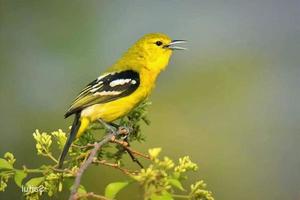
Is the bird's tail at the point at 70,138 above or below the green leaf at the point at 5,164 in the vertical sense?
above

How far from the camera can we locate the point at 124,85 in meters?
3.19

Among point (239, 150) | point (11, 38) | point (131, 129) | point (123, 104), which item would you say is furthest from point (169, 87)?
point (131, 129)

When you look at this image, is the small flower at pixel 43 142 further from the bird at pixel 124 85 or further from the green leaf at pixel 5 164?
the bird at pixel 124 85

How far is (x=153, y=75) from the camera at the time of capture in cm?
348

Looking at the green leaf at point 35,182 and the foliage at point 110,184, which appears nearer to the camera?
the foliage at point 110,184

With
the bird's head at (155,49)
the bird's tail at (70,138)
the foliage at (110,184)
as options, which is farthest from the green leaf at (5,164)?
the bird's head at (155,49)

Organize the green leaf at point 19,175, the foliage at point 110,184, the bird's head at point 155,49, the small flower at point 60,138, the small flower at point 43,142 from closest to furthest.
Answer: the foliage at point 110,184 → the green leaf at point 19,175 → the small flower at point 43,142 → the small flower at point 60,138 → the bird's head at point 155,49

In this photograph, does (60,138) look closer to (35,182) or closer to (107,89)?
(35,182)

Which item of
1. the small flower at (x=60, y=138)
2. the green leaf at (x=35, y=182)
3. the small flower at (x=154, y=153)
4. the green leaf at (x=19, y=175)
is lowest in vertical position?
the green leaf at (x=35, y=182)

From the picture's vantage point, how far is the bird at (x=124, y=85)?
292cm

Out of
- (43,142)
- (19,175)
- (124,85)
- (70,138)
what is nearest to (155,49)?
(124,85)

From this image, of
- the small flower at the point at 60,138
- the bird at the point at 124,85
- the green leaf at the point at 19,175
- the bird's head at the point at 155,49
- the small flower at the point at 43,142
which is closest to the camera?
the green leaf at the point at 19,175

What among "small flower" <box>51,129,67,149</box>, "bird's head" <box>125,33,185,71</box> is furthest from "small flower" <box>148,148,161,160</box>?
"bird's head" <box>125,33,185,71</box>

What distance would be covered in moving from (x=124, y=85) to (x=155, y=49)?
0.49 meters
